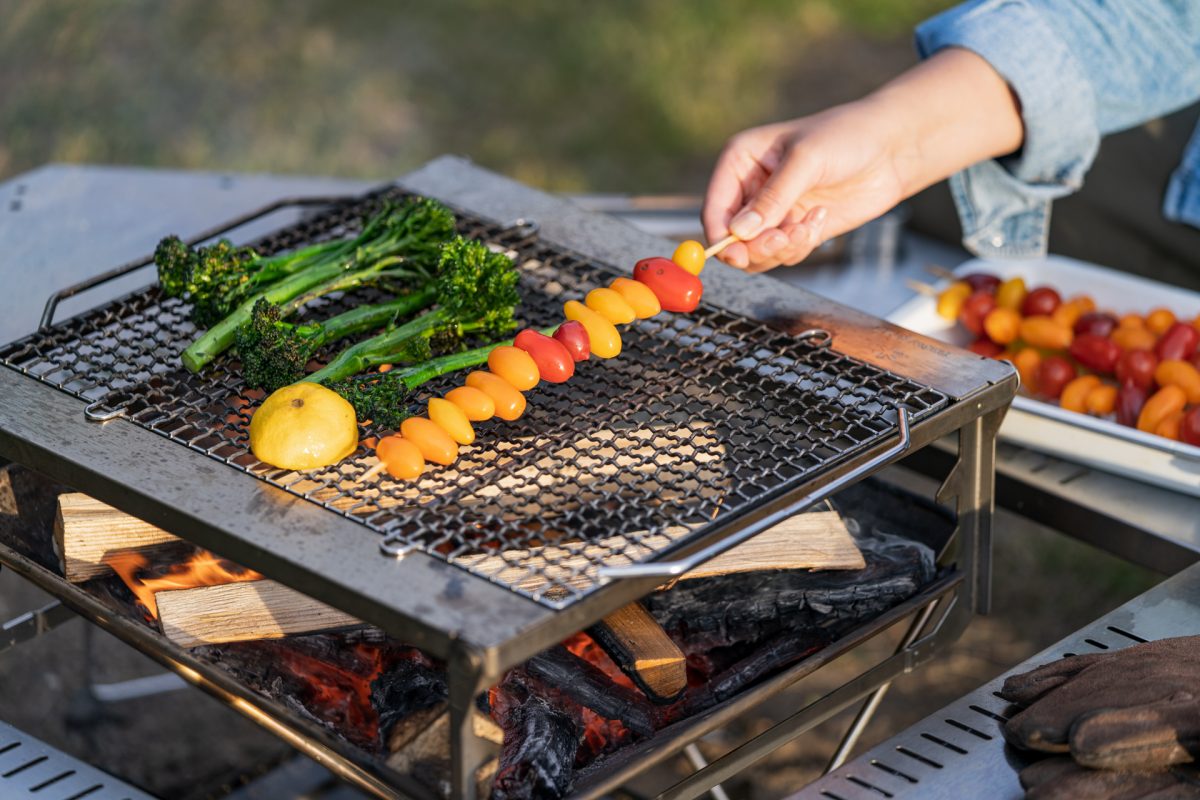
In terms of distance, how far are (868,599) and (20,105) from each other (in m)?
7.39

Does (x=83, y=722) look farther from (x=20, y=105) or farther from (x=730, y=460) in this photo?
(x=20, y=105)

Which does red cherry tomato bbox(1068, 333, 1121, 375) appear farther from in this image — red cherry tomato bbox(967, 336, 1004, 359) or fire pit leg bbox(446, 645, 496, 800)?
fire pit leg bbox(446, 645, 496, 800)

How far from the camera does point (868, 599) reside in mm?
2691

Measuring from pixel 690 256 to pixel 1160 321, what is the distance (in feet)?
4.65

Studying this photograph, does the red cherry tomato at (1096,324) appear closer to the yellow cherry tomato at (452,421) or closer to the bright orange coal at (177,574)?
the yellow cherry tomato at (452,421)

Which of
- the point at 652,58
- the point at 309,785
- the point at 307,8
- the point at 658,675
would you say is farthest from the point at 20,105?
the point at 658,675

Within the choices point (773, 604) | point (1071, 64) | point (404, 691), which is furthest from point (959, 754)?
point (1071, 64)

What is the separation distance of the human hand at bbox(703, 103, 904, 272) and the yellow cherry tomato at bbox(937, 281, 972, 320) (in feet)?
1.31

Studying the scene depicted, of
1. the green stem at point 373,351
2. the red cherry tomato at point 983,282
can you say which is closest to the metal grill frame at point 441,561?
the green stem at point 373,351

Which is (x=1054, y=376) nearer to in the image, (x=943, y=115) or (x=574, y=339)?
(x=943, y=115)

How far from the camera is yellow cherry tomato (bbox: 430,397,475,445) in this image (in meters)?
2.36

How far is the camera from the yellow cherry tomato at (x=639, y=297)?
2.71 m

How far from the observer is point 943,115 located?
3338 mm

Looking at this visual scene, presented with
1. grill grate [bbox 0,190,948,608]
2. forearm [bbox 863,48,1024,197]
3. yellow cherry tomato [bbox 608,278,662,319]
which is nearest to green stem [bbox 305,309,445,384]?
grill grate [bbox 0,190,948,608]
